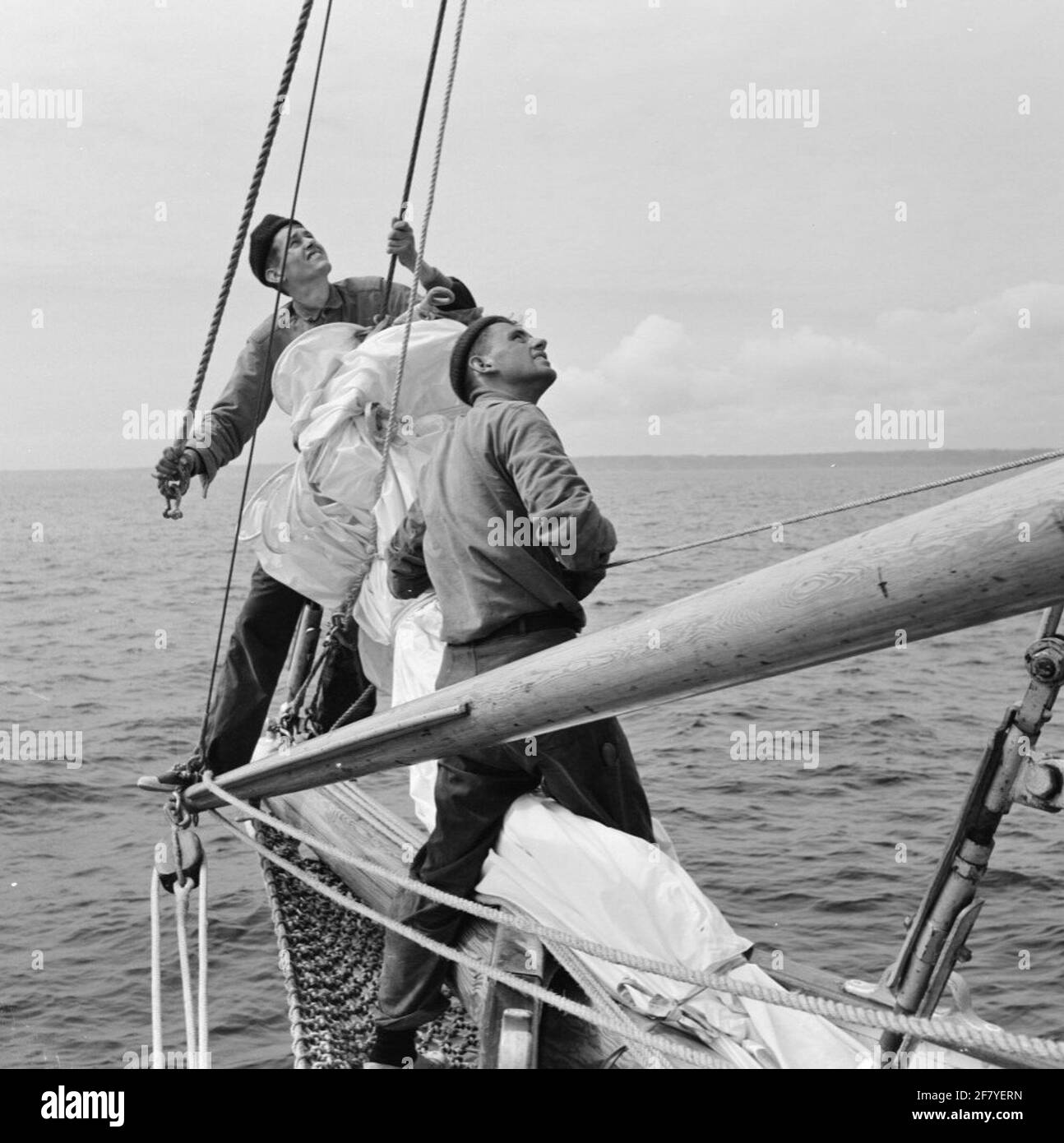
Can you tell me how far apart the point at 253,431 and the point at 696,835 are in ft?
16.6

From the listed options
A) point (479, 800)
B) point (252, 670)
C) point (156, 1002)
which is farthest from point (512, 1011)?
point (252, 670)

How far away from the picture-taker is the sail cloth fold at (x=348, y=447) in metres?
5.16

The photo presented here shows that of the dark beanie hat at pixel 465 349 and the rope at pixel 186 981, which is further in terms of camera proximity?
the dark beanie hat at pixel 465 349

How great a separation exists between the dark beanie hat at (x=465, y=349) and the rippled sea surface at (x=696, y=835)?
349 centimetres

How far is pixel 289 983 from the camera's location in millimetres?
4738

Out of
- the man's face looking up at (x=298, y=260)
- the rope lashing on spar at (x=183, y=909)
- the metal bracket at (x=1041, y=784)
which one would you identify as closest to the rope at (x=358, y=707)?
the rope lashing on spar at (x=183, y=909)

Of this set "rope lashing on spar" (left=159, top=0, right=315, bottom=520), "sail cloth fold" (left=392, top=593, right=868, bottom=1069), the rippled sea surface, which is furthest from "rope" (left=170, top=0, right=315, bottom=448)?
the rippled sea surface

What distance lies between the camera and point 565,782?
363 centimetres

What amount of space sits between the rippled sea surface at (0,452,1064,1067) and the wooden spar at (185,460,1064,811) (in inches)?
167

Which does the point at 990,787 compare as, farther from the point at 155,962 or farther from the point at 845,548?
the point at 155,962

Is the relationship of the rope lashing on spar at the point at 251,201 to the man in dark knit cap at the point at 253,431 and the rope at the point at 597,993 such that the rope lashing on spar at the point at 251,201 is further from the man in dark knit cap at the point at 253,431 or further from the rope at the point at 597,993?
the rope at the point at 597,993

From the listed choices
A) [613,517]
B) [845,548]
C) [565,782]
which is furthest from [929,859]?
[613,517]

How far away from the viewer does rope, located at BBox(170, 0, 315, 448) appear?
4.02m

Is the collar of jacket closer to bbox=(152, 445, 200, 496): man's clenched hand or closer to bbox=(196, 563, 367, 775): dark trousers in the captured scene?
bbox=(152, 445, 200, 496): man's clenched hand
